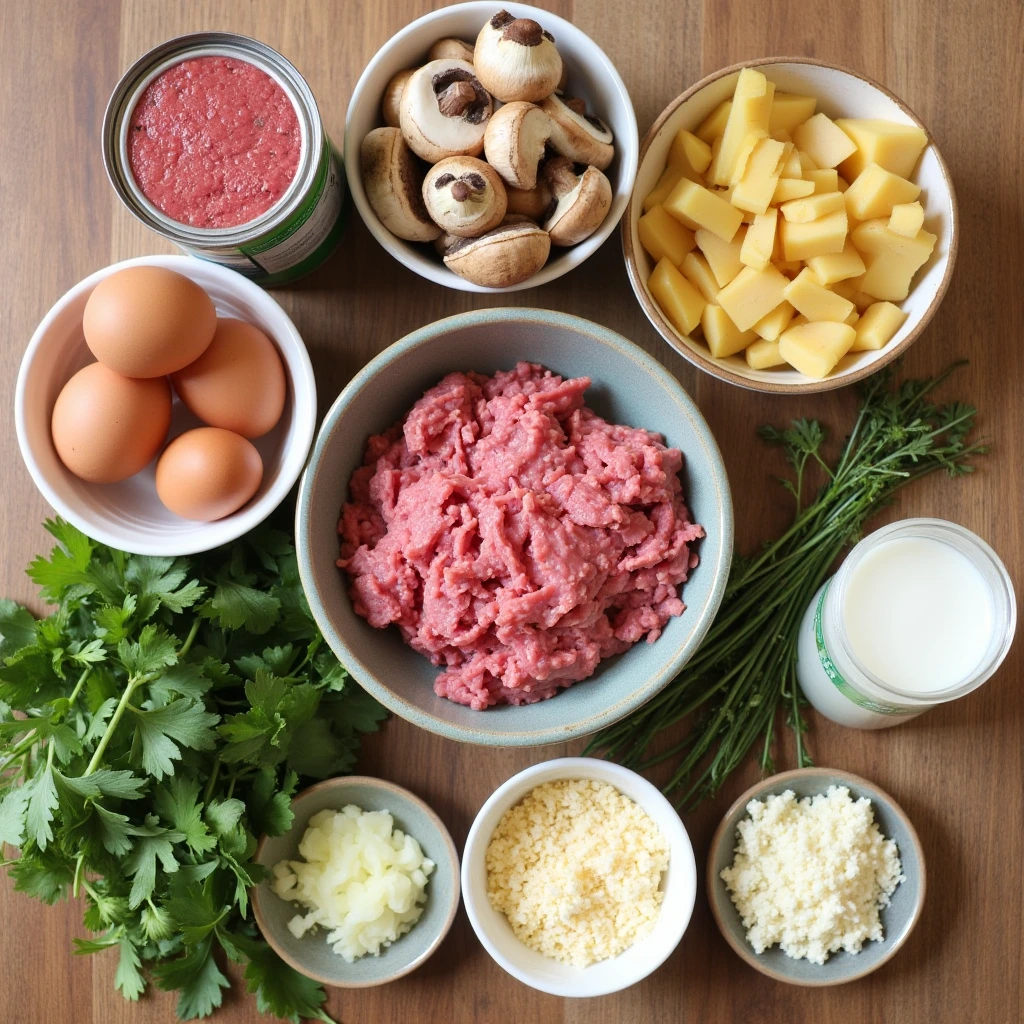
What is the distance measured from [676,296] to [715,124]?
1.04 feet

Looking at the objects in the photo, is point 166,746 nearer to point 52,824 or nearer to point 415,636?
point 52,824

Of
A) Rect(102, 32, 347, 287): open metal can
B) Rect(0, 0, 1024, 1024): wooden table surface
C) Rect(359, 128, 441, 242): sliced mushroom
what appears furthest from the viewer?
Rect(0, 0, 1024, 1024): wooden table surface

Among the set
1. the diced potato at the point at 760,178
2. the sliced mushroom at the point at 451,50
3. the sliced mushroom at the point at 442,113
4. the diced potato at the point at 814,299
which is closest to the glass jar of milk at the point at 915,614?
the diced potato at the point at 814,299

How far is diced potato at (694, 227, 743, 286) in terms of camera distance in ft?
5.10

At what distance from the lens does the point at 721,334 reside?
5.10 ft

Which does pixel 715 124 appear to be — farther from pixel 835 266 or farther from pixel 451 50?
pixel 451 50

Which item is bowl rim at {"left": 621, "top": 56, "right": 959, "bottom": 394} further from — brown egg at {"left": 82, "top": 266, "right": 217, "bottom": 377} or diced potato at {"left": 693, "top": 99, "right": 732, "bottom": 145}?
brown egg at {"left": 82, "top": 266, "right": 217, "bottom": 377}

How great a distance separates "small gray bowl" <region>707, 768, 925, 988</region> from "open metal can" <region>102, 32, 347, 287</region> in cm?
124

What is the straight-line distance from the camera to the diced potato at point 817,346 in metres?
1.54

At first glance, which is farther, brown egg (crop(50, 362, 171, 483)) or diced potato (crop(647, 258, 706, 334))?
diced potato (crop(647, 258, 706, 334))

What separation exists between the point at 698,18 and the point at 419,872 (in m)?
1.68

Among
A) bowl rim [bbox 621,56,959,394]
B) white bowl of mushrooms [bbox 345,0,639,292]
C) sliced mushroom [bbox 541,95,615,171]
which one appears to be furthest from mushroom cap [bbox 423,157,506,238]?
bowl rim [bbox 621,56,959,394]

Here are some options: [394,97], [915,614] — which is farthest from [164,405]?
[915,614]

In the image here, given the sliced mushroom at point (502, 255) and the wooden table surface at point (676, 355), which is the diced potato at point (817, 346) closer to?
the wooden table surface at point (676, 355)
